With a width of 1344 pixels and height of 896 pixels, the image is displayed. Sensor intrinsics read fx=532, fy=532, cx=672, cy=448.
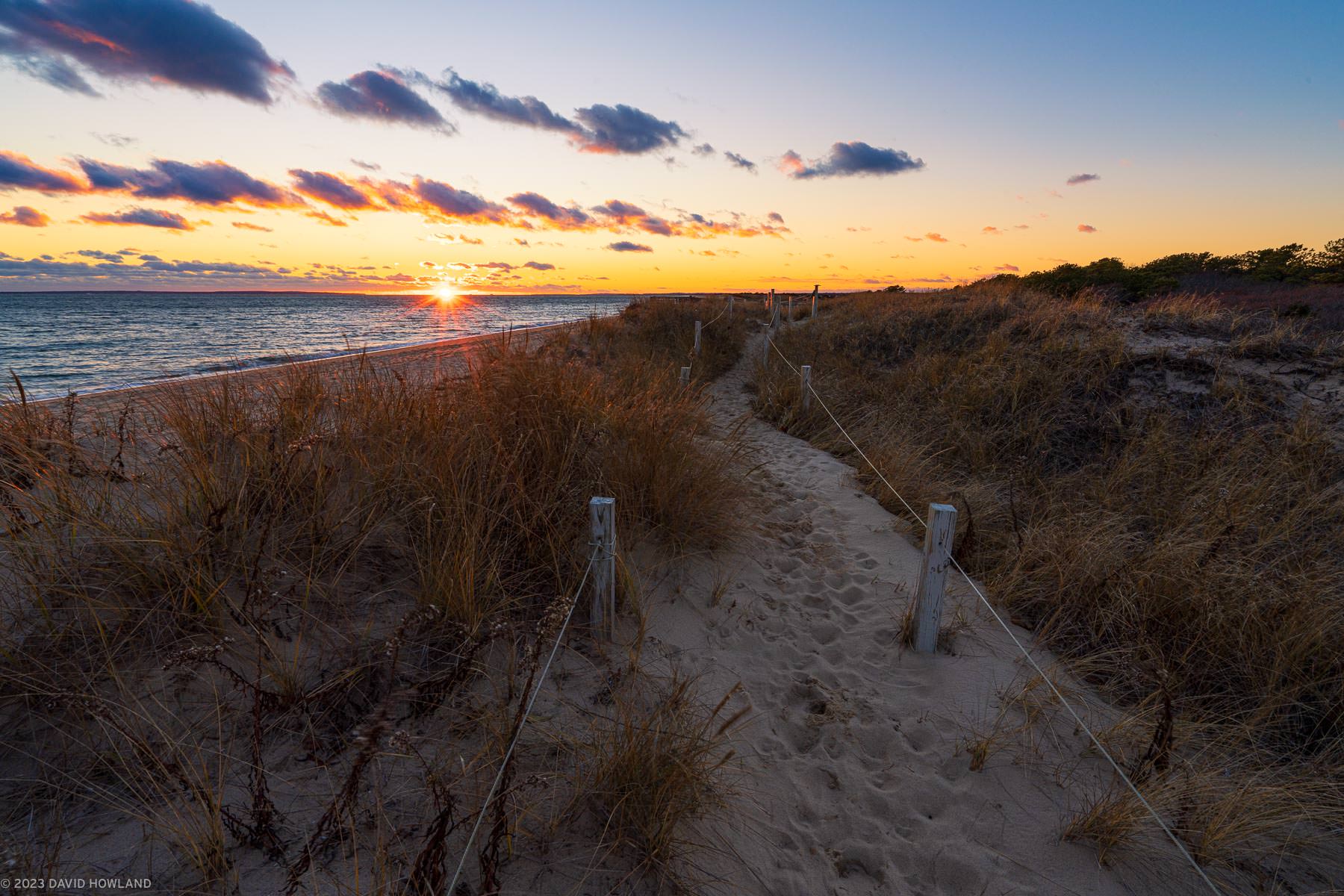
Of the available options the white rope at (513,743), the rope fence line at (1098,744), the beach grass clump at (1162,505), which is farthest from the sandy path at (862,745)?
the white rope at (513,743)

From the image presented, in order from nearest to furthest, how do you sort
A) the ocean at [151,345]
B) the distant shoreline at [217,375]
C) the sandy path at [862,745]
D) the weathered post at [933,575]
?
the sandy path at [862,745] → the weathered post at [933,575] → the distant shoreline at [217,375] → the ocean at [151,345]

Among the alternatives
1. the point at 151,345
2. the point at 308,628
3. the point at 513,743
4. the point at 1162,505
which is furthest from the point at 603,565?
the point at 151,345

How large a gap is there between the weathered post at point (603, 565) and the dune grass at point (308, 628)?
0.45 ft

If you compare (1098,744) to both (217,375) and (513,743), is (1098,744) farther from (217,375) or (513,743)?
(217,375)

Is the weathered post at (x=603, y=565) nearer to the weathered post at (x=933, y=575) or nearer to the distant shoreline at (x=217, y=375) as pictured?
the weathered post at (x=933, y=575)

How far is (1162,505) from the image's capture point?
4.57 metres

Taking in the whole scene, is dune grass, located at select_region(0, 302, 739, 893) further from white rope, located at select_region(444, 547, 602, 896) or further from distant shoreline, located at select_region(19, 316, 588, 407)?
distant shoreline, located at select_region(19, 316, 588, 407)

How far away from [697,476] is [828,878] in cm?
260

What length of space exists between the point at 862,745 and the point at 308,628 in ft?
8.70

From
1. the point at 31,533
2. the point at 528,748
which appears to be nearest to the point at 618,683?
the point at 528,748

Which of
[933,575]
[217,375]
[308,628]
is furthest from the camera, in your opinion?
[217,375]

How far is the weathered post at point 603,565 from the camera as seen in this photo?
264 cm

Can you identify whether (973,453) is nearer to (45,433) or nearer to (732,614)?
(732,614)

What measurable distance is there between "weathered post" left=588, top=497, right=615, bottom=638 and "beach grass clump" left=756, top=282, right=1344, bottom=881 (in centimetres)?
216
